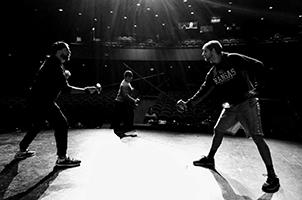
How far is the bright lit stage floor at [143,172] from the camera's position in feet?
8.86

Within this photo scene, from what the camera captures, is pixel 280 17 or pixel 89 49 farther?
pixel 280 17

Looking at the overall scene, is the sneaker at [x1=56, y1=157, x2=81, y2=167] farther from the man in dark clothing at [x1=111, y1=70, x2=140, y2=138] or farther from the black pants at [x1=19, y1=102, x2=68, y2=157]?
the man in dark clothing at [x1=111, y1=70, x2=140, y2=138]

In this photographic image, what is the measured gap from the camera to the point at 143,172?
11.0ft

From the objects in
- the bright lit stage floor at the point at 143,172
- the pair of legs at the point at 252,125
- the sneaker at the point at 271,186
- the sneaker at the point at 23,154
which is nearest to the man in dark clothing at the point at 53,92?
the bright lit stage floor at the point at 143,172

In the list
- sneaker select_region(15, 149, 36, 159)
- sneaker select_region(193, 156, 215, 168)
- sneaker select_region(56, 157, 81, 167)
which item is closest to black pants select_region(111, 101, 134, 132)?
sneaker select_region(15, 149, 36, 159)

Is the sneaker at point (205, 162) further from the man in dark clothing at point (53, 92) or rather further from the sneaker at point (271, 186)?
the man in dark clothing at point (53, 92)

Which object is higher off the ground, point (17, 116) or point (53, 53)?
point (53, 53)

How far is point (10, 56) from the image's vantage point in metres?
13.4

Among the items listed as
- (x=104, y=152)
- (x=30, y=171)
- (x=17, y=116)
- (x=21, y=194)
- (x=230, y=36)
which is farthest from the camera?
(x=230, y=36)

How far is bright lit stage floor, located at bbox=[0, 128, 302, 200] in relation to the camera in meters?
2.70

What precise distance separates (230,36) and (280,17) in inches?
127

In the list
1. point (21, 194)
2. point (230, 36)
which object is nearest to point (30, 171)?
point (21, 194)

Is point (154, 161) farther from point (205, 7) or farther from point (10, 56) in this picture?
point (205, 7)

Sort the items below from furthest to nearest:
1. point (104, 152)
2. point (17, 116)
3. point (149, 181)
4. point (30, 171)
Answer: point (17, 116)
point (104, 152)
point (30, 171)
point (149, 181)
